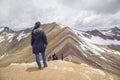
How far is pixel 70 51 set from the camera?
14825 cm

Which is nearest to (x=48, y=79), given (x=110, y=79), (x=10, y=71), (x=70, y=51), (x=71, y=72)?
(x=71, y=72)

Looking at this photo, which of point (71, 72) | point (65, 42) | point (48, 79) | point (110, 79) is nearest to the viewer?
point (48, 79)

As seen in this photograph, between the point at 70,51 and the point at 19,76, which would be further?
the point at 70,51

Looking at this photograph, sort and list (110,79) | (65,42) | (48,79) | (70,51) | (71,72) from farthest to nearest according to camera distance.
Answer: (65,42) → (70,51) → (110,79) → (71,72) → (48,79)

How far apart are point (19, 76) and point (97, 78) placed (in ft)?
23.7

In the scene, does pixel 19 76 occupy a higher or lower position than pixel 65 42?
lower

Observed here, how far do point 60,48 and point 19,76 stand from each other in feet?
443

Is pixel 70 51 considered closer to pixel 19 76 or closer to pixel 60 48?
pixel 60 48

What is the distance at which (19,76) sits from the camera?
2038 cm

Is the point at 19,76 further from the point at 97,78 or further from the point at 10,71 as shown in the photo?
the point at 97,78

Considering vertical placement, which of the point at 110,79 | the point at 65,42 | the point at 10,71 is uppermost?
the point at 65,42

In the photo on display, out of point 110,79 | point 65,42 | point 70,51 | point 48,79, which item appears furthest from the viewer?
point 65,42

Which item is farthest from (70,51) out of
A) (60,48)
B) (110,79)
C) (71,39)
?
(110,79)

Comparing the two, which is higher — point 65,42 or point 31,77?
point 65,42
